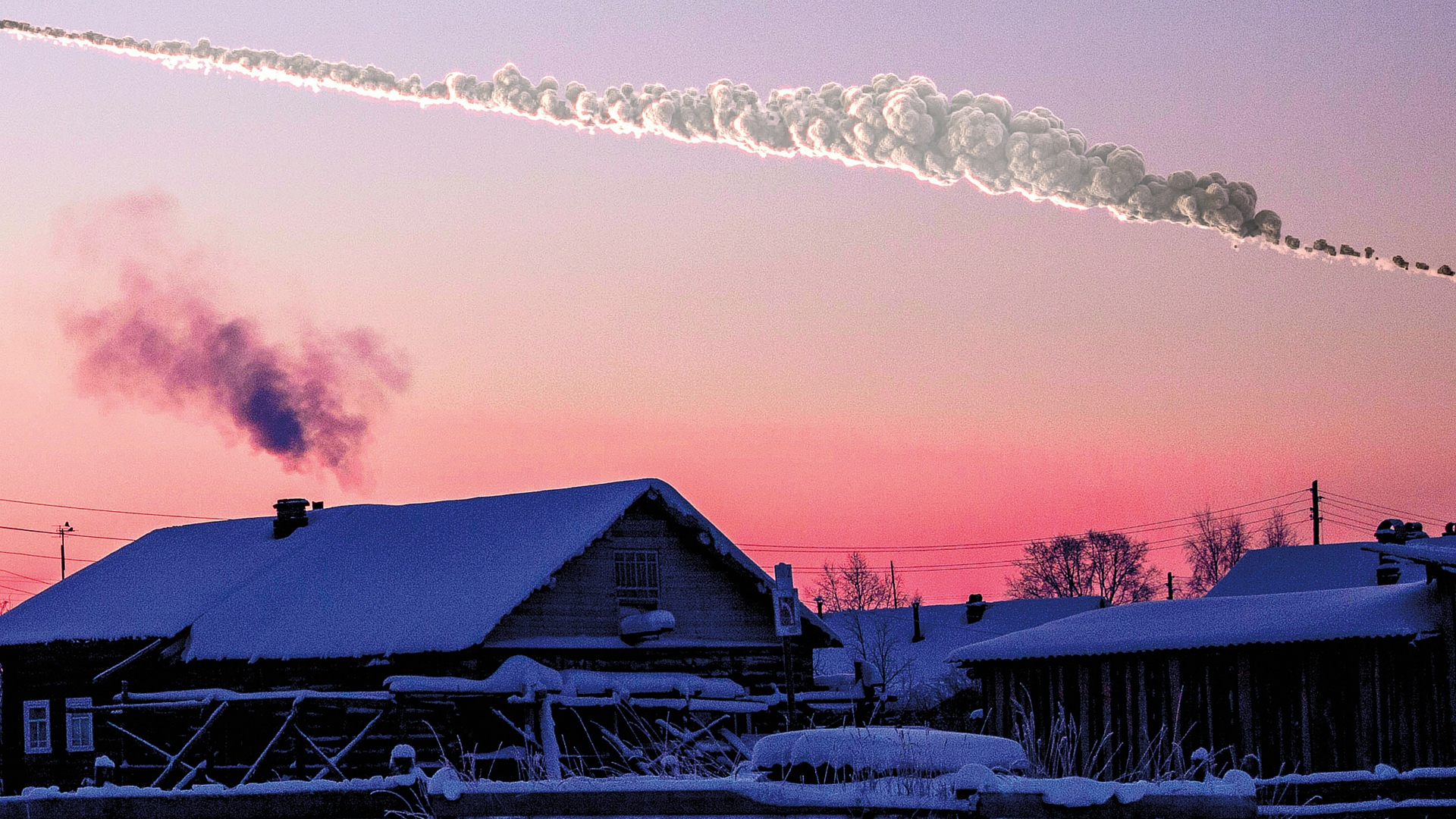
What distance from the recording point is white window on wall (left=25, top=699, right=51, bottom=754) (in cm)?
3412

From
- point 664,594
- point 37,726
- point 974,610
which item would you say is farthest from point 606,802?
point 974,610

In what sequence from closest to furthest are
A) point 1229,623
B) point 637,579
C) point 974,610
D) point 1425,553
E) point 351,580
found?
point 1425,553 < point 1229,623 < point 637,579 < point 351,580 < point 974,610

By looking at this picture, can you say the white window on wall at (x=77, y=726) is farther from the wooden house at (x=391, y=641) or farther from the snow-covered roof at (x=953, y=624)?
the snow-covered roof at (x=953, y=624)

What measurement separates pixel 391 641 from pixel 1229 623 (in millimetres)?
13654

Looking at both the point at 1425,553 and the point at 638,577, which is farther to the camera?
the point at 638,577

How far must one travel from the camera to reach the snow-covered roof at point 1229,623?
20469 millimetres

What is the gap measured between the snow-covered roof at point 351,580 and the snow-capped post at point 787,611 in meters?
2.51

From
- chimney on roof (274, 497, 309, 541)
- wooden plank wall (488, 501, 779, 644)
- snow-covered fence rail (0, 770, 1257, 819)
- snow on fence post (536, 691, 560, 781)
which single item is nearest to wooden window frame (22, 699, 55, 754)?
chimney on roof (274, 497, 309, 541)

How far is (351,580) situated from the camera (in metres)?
31.4

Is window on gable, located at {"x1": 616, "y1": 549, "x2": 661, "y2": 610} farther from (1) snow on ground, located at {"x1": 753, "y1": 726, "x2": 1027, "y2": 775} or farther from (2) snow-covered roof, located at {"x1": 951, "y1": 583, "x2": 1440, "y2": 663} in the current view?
(1) snow on ground, located at {"x1": 753, "y1": 726, "x2": 1027, "y2": 775}

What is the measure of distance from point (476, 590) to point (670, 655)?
4090mm

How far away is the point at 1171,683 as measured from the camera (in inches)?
891

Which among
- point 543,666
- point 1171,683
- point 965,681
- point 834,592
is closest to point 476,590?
point 543,666

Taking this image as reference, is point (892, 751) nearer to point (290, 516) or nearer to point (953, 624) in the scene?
point (290, 516)
